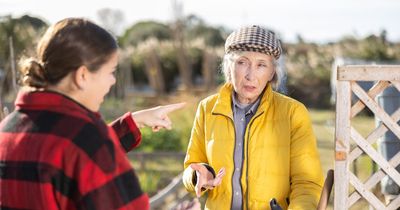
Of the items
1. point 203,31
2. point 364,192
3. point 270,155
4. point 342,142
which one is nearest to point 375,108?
point 342,142

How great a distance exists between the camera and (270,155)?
229 centimetres

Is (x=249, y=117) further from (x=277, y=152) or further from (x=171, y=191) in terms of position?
(x=171, y=191)

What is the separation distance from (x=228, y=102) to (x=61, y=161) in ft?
3.48

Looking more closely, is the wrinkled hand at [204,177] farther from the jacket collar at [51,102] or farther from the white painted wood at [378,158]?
the jacket collar at [51,102]

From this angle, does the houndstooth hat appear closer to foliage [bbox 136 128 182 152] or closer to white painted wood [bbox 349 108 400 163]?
white painted wood [bbox 349 108 400 163]

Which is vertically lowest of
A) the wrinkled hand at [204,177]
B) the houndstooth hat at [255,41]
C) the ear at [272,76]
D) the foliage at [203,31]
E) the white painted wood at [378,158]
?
the foliage at [203,31]

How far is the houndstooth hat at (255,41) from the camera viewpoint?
7.58ft

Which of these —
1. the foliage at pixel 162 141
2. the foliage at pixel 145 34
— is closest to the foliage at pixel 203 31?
the foliage at pixel 145 34

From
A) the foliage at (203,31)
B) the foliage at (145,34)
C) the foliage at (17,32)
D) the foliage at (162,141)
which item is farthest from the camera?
the foliage at (203,31)

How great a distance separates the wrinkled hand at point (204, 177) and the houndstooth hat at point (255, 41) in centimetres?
48

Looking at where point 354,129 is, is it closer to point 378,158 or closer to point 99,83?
point 378,158

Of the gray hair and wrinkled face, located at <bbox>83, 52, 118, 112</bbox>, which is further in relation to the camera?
the gray hair

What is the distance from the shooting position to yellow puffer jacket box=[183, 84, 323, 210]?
227 cm

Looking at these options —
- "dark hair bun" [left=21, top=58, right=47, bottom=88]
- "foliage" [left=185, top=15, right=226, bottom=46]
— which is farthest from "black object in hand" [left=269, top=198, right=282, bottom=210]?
"foliage" [left=185, top=15, right=226, bottom=46]
